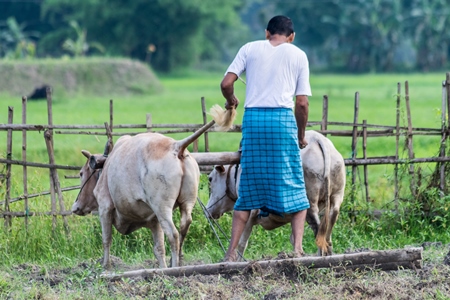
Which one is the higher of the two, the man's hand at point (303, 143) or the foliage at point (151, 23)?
the foliage at point (151, 23)

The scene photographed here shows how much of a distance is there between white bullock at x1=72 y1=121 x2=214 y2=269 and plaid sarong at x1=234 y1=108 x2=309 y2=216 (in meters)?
0.37

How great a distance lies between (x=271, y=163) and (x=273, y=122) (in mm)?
322

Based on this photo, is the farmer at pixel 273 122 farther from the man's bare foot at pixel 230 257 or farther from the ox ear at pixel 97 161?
the ox ear at pixel 97 161

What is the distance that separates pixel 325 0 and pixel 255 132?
52.1m

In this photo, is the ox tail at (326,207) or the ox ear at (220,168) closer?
the ox tail at (326,207)

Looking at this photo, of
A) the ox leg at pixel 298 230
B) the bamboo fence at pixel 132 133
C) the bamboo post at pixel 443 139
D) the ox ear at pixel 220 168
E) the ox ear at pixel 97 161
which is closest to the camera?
the ox leg at pixel 298 230

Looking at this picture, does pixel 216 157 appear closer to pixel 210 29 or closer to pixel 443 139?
pixel 443 139

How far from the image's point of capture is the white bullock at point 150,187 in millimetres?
6227

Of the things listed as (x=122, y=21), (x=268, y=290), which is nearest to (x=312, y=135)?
(x=268, y=290)

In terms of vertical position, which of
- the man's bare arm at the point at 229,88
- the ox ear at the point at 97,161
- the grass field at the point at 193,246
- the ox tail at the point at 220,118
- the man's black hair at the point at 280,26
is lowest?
the grass field at the point at 193,246

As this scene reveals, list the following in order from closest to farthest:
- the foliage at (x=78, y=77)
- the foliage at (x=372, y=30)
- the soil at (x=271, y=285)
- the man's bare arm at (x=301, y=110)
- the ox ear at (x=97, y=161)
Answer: the soil at (x=271, y=285), the man's bare arm at (x=301, y=110), the ox ear at (x=97, y=161), the foliage at (x=78, y=77), the foliage at (x=372, y=30)

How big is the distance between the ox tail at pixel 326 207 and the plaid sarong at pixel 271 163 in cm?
24

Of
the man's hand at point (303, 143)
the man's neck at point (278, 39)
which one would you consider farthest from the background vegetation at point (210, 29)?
the man's neck at point (278, 39)

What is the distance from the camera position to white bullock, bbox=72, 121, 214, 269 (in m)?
6.23
